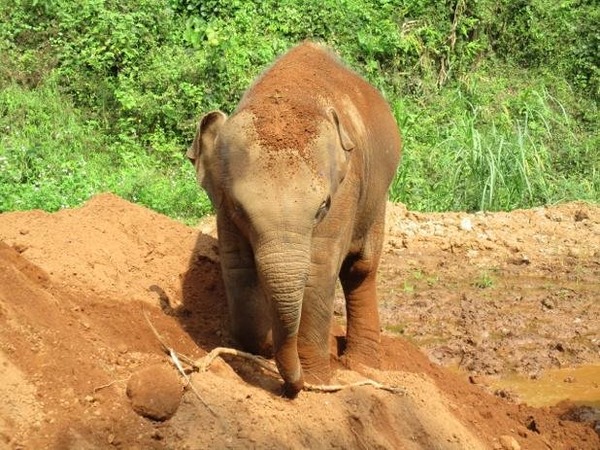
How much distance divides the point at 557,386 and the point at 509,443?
181 centimetres

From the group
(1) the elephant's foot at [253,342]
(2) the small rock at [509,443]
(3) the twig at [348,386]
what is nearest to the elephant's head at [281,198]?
(3) the twig at [348,386]

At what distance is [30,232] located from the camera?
6.82m

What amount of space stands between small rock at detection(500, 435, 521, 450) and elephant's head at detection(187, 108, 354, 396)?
1.61 metres

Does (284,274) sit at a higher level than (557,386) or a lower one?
higher

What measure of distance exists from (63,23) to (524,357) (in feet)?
27.2

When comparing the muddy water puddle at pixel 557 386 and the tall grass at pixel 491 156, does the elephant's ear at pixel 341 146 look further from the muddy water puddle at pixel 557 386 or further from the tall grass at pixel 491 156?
the tall grass at pixel 491 156

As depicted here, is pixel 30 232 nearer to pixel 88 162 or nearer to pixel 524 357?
pixel 524 357

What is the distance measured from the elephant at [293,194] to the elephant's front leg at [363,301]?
3 centimetres

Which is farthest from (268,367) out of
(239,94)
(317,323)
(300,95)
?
(239,94)

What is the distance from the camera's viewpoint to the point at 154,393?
4512 mm

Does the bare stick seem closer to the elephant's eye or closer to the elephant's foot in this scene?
the elephant's foot

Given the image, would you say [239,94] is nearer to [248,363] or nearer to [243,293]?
[243,293]

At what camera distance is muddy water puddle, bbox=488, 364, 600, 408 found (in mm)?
7492

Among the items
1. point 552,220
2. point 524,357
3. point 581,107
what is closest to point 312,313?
point 524,357
